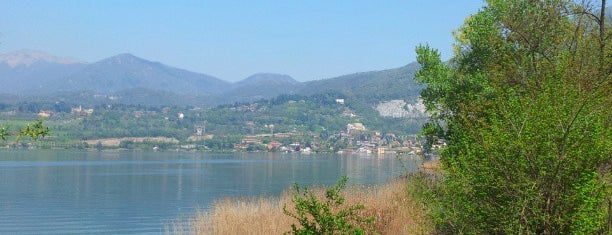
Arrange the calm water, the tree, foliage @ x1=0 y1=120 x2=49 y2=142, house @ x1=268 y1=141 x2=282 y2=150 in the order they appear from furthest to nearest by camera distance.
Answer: house @ x1=268 y1=141 x2=282 y2=150, the calm water, the tree, foliage @ x1=0 y1=120 x2=49 y2=142

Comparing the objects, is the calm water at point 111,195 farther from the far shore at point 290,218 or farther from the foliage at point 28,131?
the foliage at point 28,131

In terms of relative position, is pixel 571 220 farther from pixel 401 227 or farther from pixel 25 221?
pixel 25 221

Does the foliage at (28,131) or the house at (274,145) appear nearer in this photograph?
the foliage at (28,131)

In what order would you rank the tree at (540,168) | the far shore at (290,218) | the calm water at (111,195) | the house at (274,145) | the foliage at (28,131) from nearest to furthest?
1. the foliage at (28,131)
2. the tree at (540,168)
3. the far shore at (290,218)
4. the calm water at (111,195)
5. the house at (274,145)

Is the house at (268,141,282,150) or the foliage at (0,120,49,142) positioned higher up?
the house at (268,141,282,150)

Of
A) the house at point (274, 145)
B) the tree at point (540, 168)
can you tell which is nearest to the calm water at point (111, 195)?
the tree at point (540, 168)

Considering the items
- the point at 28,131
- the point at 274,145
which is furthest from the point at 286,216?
the point at 274,145

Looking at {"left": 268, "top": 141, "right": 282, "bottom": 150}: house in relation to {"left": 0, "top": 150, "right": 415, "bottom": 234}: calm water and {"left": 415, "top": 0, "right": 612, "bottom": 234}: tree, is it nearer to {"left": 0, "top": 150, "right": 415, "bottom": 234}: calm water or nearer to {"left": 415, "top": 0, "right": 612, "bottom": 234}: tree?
{"left": 0, "top": 150, "right": 415, "bottom": 234}: calm water

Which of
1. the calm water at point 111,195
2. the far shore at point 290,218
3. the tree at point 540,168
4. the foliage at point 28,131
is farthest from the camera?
the calm water at point 111,195

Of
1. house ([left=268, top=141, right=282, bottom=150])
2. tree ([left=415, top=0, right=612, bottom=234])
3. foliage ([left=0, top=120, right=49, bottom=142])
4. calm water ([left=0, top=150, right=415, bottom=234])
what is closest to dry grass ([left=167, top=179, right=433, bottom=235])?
tree ([left=415, top=0, right=612, bottom=234])

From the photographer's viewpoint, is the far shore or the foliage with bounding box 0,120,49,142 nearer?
the foliage with bounding box 0,120,49,142

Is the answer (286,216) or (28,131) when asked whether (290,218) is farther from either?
(28,131)

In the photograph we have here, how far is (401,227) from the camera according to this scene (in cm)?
1515

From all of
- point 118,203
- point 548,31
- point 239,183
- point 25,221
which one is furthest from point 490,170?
point 239,183
